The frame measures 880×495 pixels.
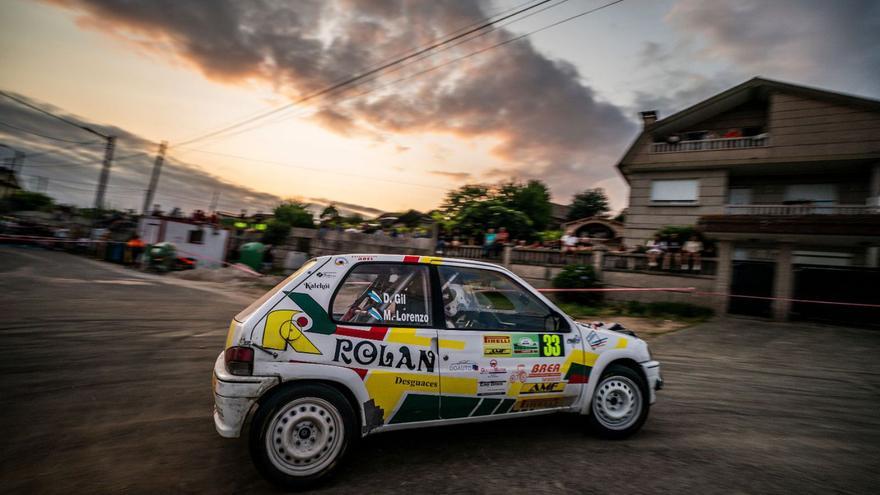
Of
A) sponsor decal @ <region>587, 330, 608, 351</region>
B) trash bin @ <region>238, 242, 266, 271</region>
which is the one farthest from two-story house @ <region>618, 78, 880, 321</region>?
trash bin @ <region>238, 242, 266, 271</region>

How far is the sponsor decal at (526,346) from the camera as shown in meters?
3.71

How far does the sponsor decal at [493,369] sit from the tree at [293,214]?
2147 inches

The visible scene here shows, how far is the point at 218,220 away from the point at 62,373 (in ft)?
79.1

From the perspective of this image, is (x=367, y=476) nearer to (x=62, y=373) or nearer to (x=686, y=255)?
(x=62, y=373)

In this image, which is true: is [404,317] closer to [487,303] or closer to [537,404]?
[487,303]

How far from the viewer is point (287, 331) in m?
3.17

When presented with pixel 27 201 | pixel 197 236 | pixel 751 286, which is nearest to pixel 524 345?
pixel 751 286

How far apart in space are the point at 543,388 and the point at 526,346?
0.42m

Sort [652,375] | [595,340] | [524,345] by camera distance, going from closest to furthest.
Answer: [524,345], [595,340], [652,375]

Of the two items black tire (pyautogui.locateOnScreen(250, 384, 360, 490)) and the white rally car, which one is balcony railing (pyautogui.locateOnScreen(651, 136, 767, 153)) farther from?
black tire (pyautogui.locateOnScreen(250, 384, 360, 490))

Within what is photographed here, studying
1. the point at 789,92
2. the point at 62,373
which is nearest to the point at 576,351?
the point at 62,373

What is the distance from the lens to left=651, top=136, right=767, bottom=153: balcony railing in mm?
17466

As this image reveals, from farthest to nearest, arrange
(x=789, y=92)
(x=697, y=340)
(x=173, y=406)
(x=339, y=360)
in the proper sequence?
(x=789, y=92)
(x=697, y=340)
(x=173, y=406)
(x=339, y=360)

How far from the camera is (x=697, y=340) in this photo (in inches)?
400
